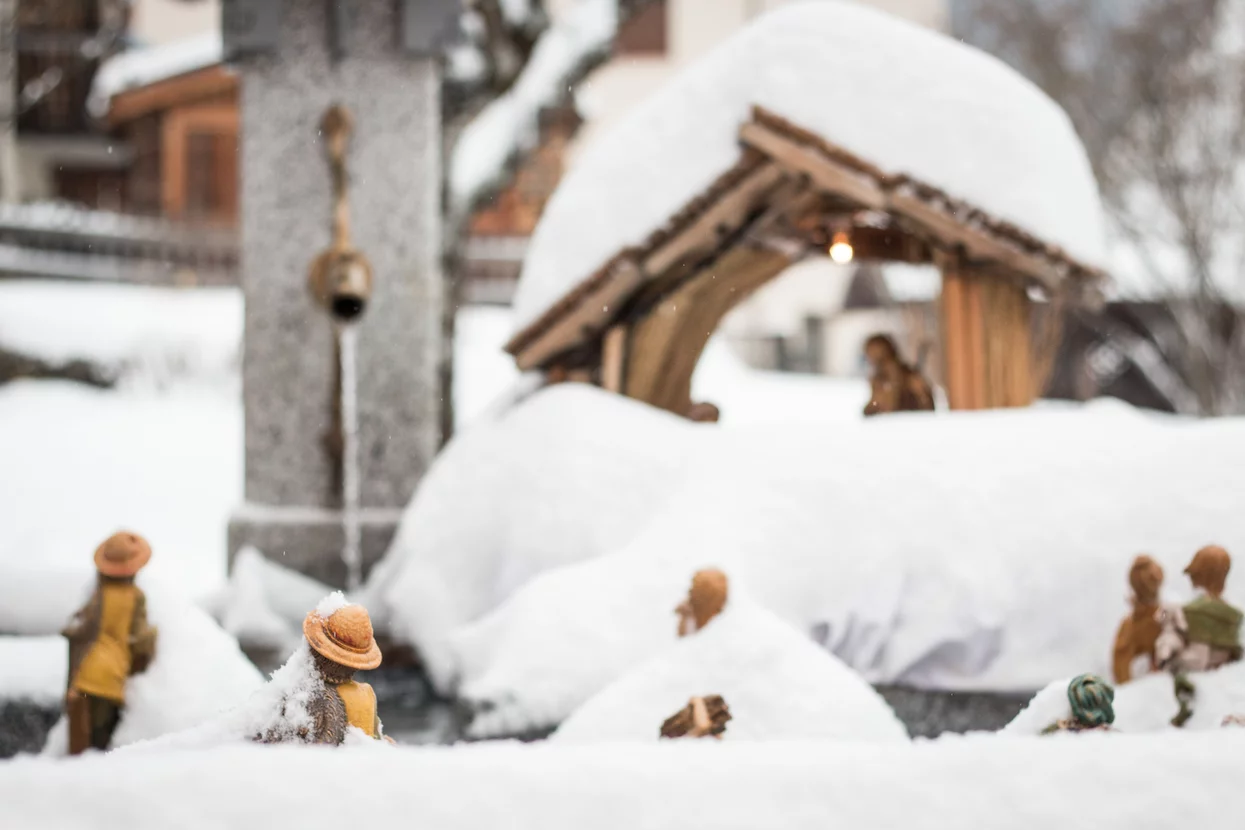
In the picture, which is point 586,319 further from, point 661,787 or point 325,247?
point 661,787

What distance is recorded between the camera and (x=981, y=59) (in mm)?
6094

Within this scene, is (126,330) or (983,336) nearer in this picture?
(983,336)

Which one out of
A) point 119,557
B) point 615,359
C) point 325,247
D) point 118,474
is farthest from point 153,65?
point 119,557

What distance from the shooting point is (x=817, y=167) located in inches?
216

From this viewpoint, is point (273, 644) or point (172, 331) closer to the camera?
point (273, 644)

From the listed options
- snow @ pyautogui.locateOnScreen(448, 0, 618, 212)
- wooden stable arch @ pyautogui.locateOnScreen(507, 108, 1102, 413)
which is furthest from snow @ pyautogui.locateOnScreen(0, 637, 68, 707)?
snow @ pyautogui.locateOnScreen(448, 0, 618, 212)

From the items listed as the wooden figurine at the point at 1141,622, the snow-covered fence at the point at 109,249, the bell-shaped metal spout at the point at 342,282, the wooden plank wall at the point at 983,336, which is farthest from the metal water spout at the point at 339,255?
the snow-covered fence at the point at 109,249

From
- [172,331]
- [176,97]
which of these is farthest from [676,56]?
[172,331]

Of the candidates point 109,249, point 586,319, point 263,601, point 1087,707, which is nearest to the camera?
point 1087,707

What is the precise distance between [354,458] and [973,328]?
3441mm

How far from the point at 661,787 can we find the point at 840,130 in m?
4.10

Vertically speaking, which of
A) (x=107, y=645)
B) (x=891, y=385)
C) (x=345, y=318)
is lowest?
(x=107, y=645)

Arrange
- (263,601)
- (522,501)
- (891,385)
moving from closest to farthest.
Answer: (522,501), (891,385), (263,601)

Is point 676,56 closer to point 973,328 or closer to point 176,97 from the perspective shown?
point 176,97
